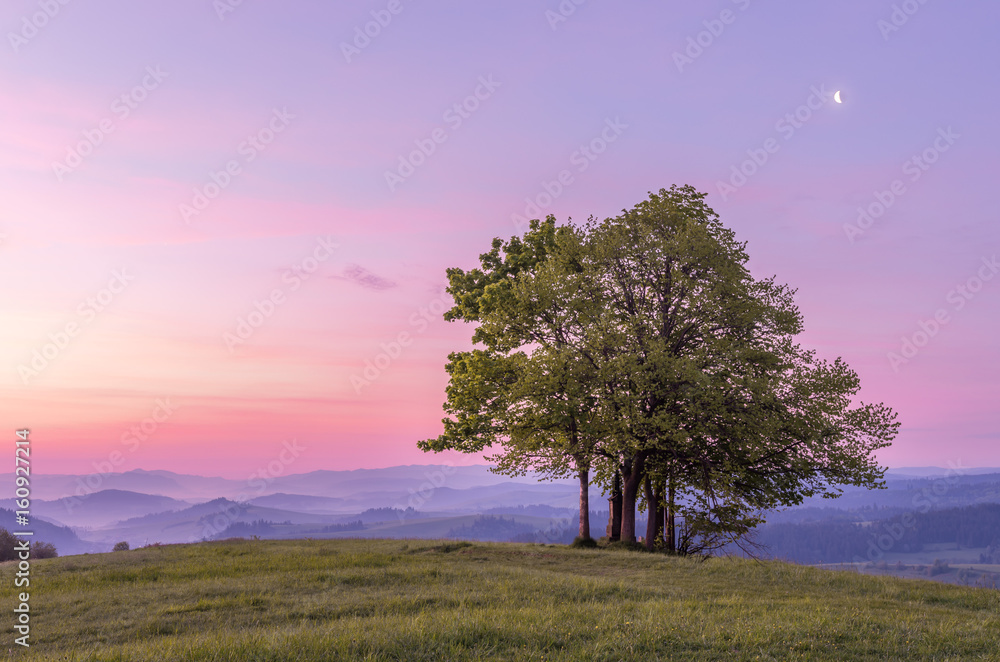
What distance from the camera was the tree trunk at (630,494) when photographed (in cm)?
3384

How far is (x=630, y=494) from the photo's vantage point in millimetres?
34594

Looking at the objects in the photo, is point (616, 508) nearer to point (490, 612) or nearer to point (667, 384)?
point (667, 384)

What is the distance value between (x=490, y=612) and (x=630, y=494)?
21154 mm

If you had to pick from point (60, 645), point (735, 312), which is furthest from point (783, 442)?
point (60, 645)

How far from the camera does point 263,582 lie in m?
20.4

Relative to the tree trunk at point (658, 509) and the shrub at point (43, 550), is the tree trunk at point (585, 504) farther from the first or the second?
the shrub at point (43, 550)

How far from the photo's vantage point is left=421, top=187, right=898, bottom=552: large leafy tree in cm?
3094

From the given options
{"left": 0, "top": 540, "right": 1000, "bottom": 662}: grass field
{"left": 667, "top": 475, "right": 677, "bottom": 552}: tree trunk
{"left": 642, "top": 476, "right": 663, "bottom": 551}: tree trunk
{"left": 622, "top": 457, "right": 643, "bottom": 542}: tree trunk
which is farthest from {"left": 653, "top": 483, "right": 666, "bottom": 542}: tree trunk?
{"left": 0, "top": 540, "right": 1000, "bottom": 662}: grass field

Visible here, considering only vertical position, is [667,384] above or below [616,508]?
above

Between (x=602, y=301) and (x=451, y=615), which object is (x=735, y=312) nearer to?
(x=602, y=301)

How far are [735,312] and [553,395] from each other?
33.1 feet

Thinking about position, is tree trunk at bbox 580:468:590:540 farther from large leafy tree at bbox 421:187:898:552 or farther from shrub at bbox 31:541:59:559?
shrub at bbox 31:541:59:559

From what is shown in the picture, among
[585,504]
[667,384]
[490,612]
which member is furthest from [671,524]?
[490,612]

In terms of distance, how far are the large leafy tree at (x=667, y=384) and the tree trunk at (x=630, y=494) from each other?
7cm
